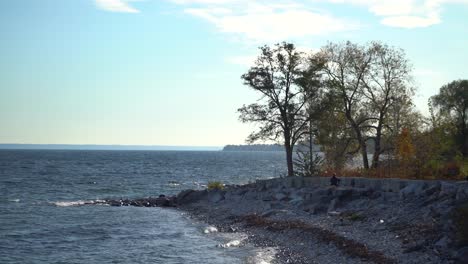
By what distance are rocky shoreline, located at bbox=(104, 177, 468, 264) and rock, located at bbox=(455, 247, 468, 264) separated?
0.03 m

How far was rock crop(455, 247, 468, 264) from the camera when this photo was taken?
16.9 m

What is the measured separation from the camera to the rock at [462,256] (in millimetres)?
16906

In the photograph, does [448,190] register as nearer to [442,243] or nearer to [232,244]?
[442,243]

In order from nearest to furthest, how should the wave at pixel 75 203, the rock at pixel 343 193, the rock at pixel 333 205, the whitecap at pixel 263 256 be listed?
the whitecap at pixel 263 256 < the rock at pixel 333 205 < the rock at pixel 343 193 < the wave at pixel 75 203

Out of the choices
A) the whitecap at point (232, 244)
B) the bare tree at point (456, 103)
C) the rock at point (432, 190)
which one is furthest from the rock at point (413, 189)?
the bare tree at point (456, 103)

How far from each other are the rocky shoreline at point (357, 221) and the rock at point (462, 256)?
3cm

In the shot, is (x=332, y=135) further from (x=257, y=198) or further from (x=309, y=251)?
(x=309, y=251)

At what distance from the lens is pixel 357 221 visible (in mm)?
25734

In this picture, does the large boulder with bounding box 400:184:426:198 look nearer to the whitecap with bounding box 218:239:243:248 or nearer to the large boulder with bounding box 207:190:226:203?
the whitecap with bounding box 218:239:243:248

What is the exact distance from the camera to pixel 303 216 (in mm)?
30578

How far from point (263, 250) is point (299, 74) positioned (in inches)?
899

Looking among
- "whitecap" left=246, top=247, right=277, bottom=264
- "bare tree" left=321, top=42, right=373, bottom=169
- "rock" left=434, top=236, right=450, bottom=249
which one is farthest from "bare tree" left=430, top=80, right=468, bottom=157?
"rock" left=434, top=236, right=450, bottom=249

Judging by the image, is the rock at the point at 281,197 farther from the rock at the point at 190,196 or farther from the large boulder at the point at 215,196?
the rock at the point at 190,196

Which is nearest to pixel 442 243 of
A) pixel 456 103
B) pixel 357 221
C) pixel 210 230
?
pixel 357 221
